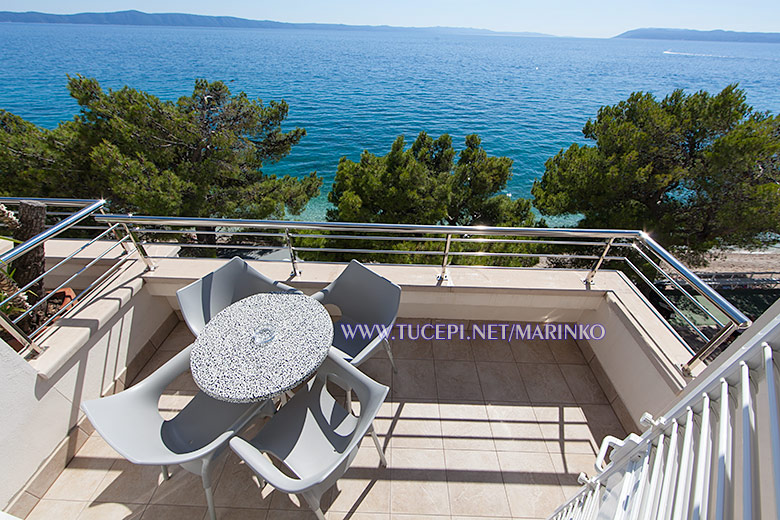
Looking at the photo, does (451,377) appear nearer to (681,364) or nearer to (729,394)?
(681,364)

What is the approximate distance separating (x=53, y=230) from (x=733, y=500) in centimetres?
316

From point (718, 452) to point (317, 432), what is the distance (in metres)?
1.68

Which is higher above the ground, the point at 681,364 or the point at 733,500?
the point at 733,500

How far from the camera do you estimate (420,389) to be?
2.56 m

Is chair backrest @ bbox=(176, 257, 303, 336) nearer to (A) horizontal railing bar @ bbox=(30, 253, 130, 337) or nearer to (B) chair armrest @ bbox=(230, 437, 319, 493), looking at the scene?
(A) horizontal railing bar @ bbox=(30, 253, 130, 337)

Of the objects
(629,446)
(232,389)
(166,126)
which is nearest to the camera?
(629,446)

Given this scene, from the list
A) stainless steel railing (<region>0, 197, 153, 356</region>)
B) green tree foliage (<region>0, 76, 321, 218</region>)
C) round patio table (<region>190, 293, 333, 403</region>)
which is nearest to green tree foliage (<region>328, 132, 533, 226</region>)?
green tree foliage (<region>0, 76, 321, 218</region>)

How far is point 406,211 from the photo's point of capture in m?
9.46

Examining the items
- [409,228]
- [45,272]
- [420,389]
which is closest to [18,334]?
[45,272]

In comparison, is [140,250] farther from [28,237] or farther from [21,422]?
[21,422]

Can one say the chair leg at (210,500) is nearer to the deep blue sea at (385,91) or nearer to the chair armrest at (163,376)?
the chair armrest at (163,376)

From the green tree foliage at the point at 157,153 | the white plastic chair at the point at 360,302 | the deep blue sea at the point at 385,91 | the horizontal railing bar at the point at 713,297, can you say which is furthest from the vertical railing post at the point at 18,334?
the deep blue sea at the point at 385,91

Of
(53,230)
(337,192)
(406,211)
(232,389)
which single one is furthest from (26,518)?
(337,192)

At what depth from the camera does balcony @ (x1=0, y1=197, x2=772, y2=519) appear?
1895mm
